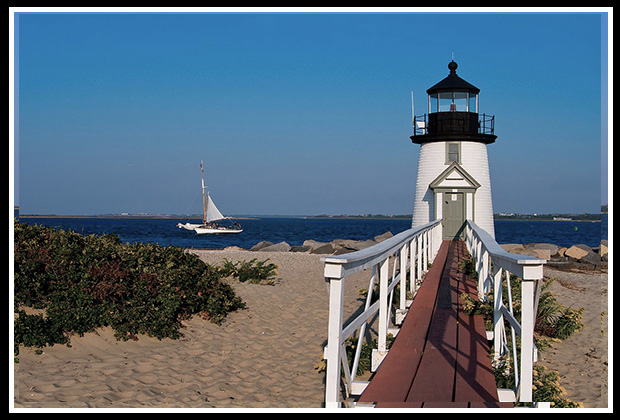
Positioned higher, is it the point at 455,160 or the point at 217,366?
the point at 455,160

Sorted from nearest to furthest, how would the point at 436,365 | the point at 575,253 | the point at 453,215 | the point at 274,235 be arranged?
the point at 436,365 → the point at 453,215 → the point at 575,253 → the point at 274,235

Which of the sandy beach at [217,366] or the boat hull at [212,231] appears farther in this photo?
the boat hull at [212,231]

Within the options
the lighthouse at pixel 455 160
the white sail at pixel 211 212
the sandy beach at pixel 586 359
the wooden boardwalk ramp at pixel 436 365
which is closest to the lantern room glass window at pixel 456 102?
the lighthouse at pixel 455 160

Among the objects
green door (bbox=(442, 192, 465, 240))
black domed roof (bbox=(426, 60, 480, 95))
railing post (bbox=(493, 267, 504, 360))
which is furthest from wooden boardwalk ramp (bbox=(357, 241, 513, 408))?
black domed roof (bbox=(426, 60, 480, 95))

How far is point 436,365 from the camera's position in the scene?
5.09m

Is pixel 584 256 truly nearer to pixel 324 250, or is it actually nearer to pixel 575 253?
pixel 575 253

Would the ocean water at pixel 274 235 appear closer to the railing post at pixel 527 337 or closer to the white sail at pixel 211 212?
the white sail at pixel 211 212

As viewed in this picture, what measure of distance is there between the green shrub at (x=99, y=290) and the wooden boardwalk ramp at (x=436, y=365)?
3913 millimetres

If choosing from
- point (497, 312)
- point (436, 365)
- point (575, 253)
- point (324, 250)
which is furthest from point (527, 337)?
point (575, 253)

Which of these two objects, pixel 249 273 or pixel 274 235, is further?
pixel 274 235

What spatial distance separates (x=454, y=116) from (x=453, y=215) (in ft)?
12.5

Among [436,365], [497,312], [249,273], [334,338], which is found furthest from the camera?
[249,273]

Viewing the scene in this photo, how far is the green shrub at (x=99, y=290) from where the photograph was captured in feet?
25.9

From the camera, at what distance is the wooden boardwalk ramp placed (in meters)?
4.34
